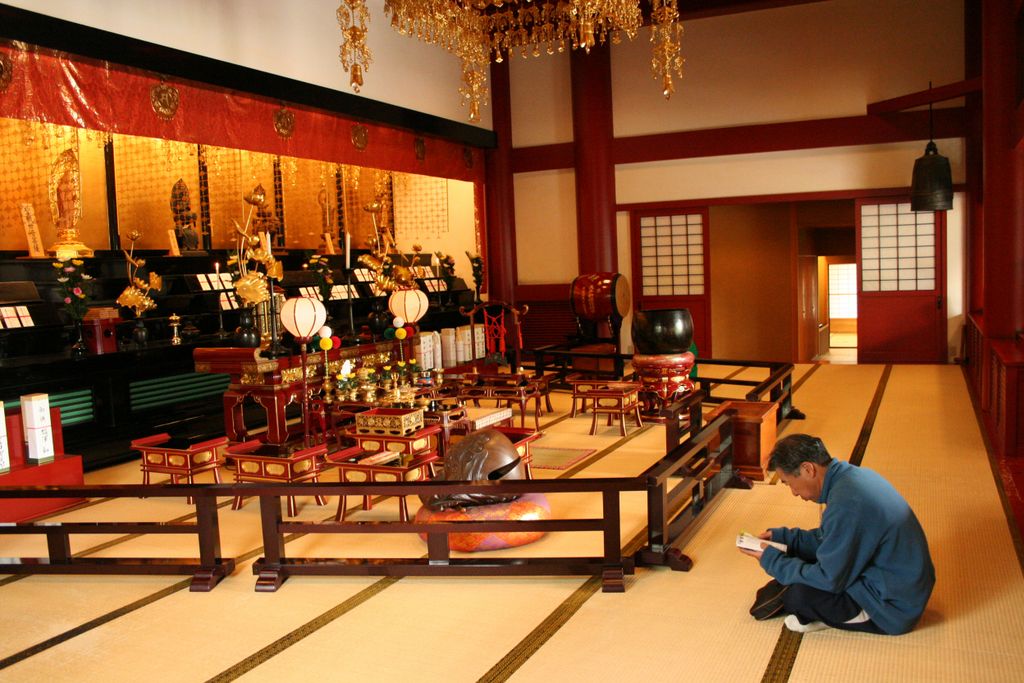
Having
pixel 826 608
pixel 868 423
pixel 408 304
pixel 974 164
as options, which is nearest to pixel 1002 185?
pixel 868 423

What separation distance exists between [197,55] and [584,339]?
4250 mm

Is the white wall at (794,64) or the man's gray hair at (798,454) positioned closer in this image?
the man's gray hair at (798,454)

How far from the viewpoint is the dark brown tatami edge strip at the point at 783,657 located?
238cm

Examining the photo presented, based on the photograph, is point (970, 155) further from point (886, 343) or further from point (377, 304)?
point (377, 304)

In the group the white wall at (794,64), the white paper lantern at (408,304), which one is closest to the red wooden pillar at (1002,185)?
the white wall at (794,64)

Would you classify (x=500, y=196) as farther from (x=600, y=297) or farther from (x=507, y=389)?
(x=507, y=389)

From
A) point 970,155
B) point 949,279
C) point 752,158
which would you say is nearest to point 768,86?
point 752,158

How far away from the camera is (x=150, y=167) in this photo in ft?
26.4

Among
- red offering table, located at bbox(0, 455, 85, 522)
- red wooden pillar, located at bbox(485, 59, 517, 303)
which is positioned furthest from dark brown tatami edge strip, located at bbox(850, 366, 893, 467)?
red wooden pillar, located at bbox(485, 59, 517, 303)

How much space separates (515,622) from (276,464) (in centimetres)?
178

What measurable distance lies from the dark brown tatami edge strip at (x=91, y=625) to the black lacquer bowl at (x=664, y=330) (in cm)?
363

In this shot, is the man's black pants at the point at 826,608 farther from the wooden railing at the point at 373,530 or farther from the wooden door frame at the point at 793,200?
the wooden door frame at the point at 793,200

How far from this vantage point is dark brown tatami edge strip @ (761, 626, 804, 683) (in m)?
2.38

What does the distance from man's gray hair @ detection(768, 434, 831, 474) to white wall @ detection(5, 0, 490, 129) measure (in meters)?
4.91
